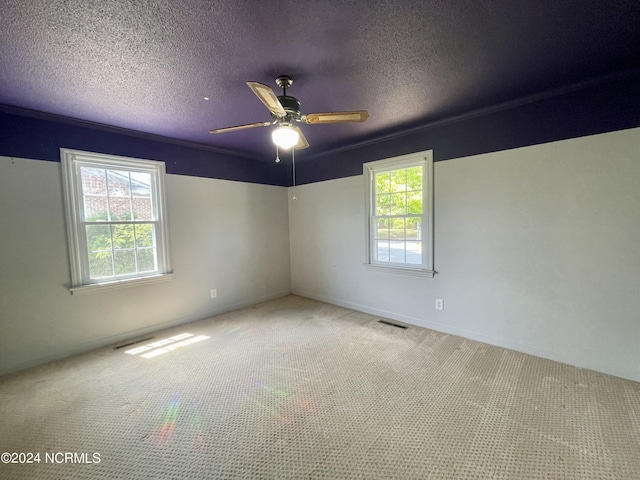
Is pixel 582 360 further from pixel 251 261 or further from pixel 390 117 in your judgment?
pixel 251 261

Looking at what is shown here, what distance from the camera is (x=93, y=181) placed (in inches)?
116

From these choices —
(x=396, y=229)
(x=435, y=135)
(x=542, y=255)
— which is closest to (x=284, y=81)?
(x=435, y=135)

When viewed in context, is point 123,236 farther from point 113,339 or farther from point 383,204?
point 383,204

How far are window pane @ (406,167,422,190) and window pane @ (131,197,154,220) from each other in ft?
10.9

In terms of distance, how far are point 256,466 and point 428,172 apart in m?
3.18

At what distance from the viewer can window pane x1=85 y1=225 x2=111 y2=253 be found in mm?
2920

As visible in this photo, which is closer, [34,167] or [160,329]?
[34,167]

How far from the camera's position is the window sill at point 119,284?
9.25 feet

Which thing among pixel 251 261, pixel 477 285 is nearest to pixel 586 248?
pixel 477 285

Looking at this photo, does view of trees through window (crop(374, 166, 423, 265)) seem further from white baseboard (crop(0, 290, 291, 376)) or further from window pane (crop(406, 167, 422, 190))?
white baseboard (crop(0, 290, 291, 376))

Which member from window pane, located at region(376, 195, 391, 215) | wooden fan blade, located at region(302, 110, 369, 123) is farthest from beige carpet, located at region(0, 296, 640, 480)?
wooden fan blade, located at region(302, 110, 369, 123)

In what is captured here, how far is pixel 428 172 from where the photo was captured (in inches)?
127

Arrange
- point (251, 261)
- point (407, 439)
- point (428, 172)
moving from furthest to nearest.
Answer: point (251, 261) < point (428, 172) < point (407, 439)

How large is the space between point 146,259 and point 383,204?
319 cm
